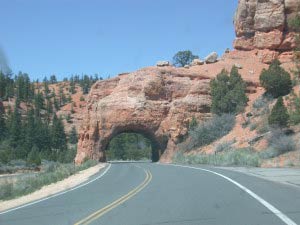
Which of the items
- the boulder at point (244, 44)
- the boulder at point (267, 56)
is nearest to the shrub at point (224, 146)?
the boulder at point (267, 56)

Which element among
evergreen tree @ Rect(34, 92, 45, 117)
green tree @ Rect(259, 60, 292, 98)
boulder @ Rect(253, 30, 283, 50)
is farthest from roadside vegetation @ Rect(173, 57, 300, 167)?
evergreen tree @ Rect(34, 92, 45, 117)

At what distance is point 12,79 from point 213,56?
88945mm

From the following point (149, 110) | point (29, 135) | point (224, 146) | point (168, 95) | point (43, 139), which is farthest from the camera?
point (43, 139)

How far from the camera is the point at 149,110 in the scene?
63.3 metres

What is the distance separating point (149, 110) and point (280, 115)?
22.7m

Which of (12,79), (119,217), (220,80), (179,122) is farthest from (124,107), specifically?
(12,79)

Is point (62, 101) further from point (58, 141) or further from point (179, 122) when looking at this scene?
point (179, 122)

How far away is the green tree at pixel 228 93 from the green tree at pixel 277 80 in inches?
Answer: 128

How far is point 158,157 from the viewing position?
217ft

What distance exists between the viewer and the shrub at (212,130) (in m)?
56.8

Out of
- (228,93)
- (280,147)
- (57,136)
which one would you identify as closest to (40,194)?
(280,147)

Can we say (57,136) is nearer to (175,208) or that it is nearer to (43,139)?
(43,139)

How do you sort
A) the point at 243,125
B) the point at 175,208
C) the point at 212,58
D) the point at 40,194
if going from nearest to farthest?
the point at 175,208, the point at 40,194, the point at 243,125, the point at 212,58

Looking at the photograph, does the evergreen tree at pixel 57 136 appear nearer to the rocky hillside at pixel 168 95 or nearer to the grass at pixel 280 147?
the rocky hillside at pixel 168 95
